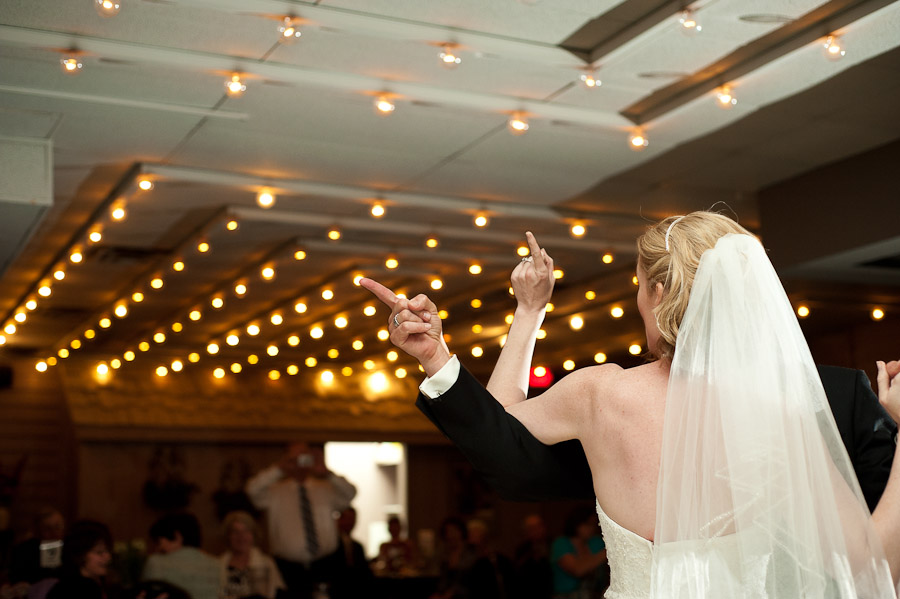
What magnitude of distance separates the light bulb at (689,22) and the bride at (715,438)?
7.62ft

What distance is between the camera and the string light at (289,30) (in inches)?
158

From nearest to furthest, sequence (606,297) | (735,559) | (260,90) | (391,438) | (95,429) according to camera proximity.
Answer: (735,559) < (260,90) < (606,297) < (95,429) < (391,438)

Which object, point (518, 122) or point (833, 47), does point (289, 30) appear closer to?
point (518, 122)

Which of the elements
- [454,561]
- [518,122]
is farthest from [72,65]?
[454,561]

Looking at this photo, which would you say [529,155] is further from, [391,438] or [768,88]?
[391,438]

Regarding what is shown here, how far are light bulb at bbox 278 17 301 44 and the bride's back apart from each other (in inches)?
102

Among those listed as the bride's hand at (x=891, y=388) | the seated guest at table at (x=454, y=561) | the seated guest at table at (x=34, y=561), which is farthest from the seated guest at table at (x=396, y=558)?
the bride's hand at (x=891, y=388)

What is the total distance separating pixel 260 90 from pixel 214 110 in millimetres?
373

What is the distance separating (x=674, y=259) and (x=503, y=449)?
0.44 metres

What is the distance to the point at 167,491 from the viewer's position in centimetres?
1291

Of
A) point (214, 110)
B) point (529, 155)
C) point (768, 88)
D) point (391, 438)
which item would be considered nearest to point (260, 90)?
point (214, 110)

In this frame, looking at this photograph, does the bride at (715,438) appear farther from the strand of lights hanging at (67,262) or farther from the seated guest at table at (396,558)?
the seated guest at table at (396,558)

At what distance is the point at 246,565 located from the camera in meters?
6.79

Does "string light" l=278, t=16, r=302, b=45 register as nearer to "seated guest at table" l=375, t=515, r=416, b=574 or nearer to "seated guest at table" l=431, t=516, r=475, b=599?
"seated guest at table" l=431, t=516, r=475, b=599
